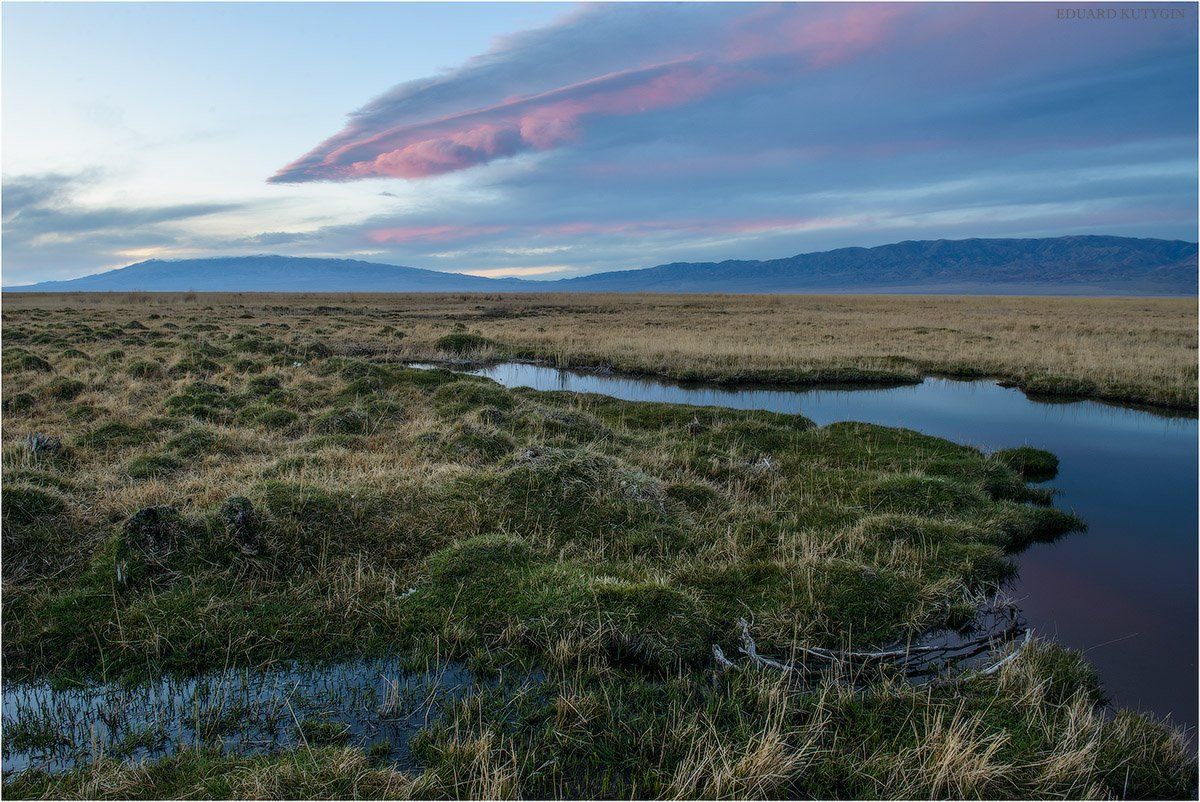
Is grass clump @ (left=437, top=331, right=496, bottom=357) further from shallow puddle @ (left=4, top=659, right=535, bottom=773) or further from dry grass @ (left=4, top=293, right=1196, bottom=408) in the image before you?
shallow puddle @ (left=4, top=659, right=535, bottom=773)

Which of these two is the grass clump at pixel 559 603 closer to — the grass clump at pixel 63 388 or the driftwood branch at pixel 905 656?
the driftwood branch at pixel 905 656

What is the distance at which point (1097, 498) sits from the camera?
13.6 meters

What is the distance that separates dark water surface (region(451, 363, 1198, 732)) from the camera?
7730mm

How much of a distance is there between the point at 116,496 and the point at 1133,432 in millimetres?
25411

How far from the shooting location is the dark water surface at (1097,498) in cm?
773

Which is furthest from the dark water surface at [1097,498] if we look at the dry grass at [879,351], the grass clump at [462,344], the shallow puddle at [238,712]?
the shallow puddle at [238,712]

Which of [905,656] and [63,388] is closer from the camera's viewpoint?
[905,656]

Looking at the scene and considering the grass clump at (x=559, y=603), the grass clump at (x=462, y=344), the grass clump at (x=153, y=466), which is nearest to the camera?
the grass clump at (x=559, y=603)

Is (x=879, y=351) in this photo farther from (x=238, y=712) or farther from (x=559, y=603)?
(x=238, y=712)

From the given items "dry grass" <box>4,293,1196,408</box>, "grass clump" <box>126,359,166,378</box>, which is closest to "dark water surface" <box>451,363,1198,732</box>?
"dry grass" <box>4,293,1196,408</box>

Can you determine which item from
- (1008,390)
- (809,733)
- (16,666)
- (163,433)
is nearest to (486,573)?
(809,733)

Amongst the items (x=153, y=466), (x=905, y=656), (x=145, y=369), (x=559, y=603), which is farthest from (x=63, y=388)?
(x=905, y=656)

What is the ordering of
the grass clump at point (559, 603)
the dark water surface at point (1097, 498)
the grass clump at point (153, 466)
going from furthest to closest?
the grass clump at point (153, 466), the dark water surface at point (1097, 498), the grass clump at point (559, 603)

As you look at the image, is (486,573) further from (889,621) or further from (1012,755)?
(1012,755)
